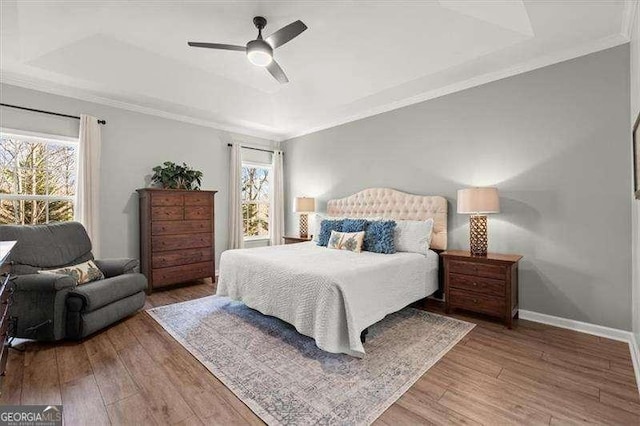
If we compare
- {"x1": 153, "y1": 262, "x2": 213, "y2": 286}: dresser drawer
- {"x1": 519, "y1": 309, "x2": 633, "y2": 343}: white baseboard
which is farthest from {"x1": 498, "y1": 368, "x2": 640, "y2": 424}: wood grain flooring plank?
{"x1": 153, "y1": 262, "x2": 213, "y2": 286}: dresser drawer

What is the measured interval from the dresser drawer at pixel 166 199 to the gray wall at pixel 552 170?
11.9ft

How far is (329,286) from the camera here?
2346 millimetres

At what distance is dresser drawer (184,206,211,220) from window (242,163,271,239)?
1.17m

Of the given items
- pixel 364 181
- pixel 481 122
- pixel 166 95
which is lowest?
pixel 364 181

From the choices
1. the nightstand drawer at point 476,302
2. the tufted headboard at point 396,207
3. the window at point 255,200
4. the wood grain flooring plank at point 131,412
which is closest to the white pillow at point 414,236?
the tufted headboard at point 396,207

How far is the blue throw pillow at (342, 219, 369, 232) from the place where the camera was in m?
3.88

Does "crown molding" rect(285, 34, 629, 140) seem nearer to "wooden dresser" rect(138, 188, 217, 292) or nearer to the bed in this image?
the bed

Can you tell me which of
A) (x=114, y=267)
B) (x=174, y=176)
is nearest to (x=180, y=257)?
(x=114, y=267)

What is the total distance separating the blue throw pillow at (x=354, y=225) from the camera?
3885mm

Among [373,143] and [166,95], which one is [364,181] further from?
[166,95]

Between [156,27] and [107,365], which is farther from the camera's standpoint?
[156,27]

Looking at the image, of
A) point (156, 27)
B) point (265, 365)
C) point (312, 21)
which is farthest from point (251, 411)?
point (156, 27)

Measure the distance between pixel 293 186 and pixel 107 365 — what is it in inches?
176

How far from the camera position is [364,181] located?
4.88 m
